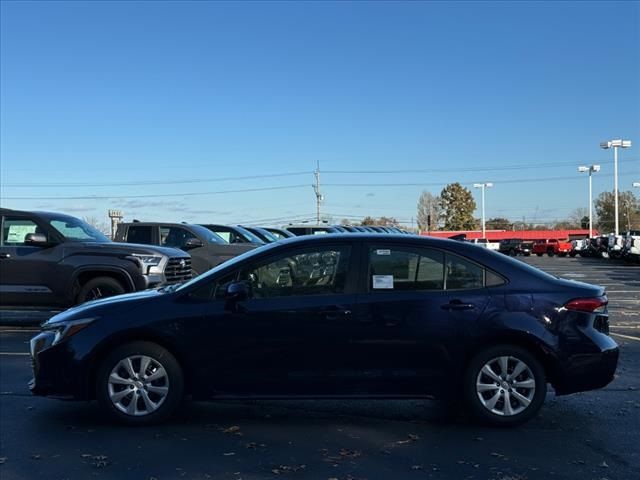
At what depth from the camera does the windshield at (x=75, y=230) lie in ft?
Answer: 35.6

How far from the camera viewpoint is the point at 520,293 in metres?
5.40

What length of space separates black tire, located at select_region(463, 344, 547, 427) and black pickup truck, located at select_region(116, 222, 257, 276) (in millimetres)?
8909

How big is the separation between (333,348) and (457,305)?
1111 mm

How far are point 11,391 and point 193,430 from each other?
8.19 feet

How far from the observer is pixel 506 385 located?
5.35 metres

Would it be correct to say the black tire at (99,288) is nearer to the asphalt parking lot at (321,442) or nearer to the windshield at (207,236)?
the windshield at (207,236)

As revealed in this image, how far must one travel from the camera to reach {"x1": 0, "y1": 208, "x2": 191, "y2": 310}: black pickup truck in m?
10.4

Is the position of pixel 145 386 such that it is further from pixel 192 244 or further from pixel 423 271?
pixel 192 244

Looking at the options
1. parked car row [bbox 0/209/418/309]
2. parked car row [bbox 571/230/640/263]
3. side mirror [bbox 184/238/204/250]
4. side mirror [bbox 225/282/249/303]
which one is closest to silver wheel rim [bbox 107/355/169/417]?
side mirror [bbox 225/282/249/303]

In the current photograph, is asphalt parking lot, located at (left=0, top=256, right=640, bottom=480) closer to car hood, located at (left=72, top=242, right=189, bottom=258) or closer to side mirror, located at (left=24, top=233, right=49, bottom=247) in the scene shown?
car hood, located at (left=72, top=242, right=189, bottom=258)

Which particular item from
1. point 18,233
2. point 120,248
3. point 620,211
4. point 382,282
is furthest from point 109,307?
point 620,211

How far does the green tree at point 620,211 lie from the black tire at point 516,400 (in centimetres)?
9045

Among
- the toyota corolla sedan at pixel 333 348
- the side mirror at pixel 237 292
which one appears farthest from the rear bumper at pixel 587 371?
the side mirror at pixel 237 292

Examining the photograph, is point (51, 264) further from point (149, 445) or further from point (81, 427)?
point (149, 445)
